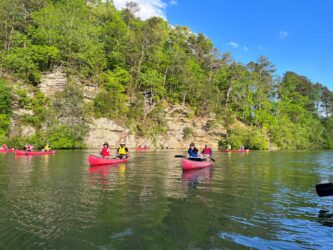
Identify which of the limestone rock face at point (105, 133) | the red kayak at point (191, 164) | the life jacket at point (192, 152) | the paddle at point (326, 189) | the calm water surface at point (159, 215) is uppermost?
the limestone rock face at point (105, 133)

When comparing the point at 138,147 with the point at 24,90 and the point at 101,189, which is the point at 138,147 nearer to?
the point at 24,90

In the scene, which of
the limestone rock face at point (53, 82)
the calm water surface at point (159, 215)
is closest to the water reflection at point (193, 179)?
the calm water surface at point (159, 215)

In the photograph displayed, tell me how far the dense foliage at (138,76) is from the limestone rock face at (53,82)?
1.26m

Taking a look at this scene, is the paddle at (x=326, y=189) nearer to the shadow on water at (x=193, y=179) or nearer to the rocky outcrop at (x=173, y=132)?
the shadow on water at (x=193, y=179)

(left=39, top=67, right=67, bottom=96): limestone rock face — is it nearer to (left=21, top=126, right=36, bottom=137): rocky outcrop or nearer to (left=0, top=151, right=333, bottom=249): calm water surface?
(left=21, top=126, right=36, bottom=137): rocky outcrop

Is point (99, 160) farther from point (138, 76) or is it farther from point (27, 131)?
point (138, 76)

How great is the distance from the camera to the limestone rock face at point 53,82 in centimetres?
5141

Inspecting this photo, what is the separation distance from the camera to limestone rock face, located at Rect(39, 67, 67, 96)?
5141 cm

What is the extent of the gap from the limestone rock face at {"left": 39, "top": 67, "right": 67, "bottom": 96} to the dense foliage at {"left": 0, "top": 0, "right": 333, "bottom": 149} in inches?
49.7

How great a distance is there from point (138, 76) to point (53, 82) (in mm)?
16678

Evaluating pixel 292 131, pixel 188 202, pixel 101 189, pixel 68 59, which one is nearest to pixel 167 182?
pixel 101 189

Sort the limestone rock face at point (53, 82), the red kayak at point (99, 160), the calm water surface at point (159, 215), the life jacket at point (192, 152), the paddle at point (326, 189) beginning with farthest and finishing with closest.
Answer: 1. the limestone rock face at point (53, 82)
2. the red kayak at point (99, 160)
3. the life jacket at point (192, 152)
4. the paddle at point (326, 189)
5. the calm water surface at point (159, 215)

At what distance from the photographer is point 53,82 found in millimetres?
52344

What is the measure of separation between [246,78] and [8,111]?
54.5 m
